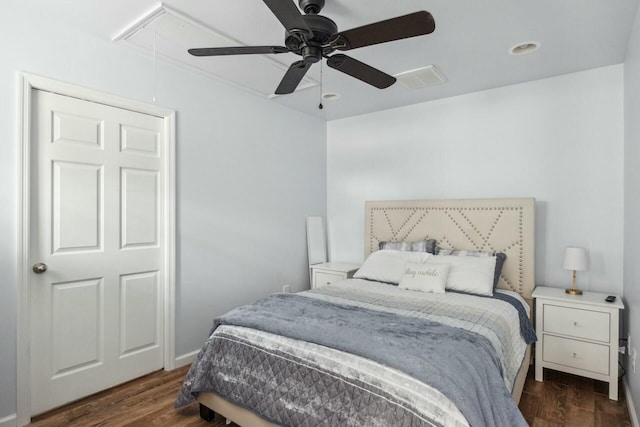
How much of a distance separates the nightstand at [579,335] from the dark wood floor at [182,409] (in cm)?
14

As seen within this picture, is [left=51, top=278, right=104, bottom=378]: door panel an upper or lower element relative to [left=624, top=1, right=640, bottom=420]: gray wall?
lower

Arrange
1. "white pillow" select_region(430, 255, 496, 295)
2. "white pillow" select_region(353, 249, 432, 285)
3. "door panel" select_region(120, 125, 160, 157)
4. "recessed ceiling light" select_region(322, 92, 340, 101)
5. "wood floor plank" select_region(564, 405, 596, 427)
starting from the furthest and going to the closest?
"recessed ceiling light" select_region(322, 92, 340, 101), "white pillow" select_region(353, 249, 432, 285), "white pillow" select_region(430, 255, 496, 295), "door panel" select_region(120, 125, 160, 157), "wood floor plank" select_region(564, 405, 596, 427)

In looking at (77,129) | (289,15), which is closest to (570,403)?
(289,15)

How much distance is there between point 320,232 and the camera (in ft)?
14.6

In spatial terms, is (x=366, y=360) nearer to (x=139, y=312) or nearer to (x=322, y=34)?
(x=322, y=34)

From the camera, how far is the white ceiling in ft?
6.89

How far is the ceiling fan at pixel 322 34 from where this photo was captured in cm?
Result: 153

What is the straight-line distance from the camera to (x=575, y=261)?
275 centimetres

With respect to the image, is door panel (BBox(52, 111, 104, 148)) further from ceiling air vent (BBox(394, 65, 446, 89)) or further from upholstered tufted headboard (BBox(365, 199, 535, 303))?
upholstered tufted headboard (BBox(365, 199, 535, 303))

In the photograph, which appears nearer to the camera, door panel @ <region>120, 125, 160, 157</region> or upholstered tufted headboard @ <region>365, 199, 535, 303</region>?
door panel @ <region>120, 125, 160, 157</region>

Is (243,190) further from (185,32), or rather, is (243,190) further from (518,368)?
(518,368)

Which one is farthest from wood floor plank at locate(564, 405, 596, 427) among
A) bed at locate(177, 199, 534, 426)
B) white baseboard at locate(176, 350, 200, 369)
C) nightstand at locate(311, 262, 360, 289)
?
white baseboard at locate(176, 350, 200, 369)

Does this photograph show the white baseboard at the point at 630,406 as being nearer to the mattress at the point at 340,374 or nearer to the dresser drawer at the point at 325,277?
the mattress at the point at 340,374

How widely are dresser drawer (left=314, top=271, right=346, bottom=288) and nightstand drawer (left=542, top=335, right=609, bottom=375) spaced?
A: 1.92 metres
